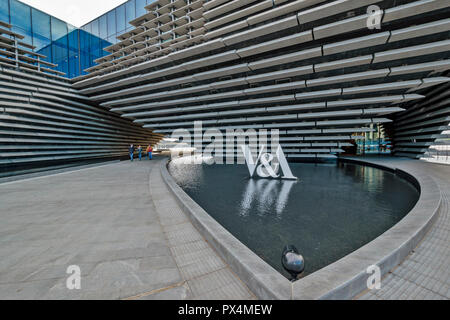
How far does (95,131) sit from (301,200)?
1909 cm

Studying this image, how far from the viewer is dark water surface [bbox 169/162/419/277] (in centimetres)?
312

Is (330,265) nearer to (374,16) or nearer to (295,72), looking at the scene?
(374,16)

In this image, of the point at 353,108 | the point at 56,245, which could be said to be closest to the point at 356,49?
the point at 353,108

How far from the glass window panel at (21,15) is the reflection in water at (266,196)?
22412mm

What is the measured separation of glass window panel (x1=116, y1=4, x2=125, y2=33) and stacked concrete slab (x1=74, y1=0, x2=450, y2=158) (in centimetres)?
480

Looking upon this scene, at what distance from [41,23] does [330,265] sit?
85.8 ft

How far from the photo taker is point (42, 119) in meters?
13.7

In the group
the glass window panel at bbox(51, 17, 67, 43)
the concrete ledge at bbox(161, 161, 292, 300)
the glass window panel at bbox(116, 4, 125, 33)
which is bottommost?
the concrete ledge at bbox(161, 161, 292, 300)

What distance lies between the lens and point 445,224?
3.22 metres

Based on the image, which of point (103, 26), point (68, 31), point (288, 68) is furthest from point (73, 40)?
point (288, 68)

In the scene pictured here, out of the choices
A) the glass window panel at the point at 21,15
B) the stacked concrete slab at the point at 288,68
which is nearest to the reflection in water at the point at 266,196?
the stacked concrete slab at the point at 288,68

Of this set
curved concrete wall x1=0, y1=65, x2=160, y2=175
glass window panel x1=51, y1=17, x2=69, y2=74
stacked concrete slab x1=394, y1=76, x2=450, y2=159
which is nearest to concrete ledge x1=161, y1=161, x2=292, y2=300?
curved concrete wall x1=0, y1=65, x2=160, y2=175

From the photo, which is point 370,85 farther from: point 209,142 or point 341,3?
point 209,142

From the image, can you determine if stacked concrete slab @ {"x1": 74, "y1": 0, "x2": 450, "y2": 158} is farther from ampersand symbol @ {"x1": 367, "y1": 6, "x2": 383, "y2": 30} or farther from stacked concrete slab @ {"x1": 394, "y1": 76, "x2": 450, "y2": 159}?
stacked concrete slab @ {"x1": 394, "y1": 76, "x2": 450, "y2": 159}
